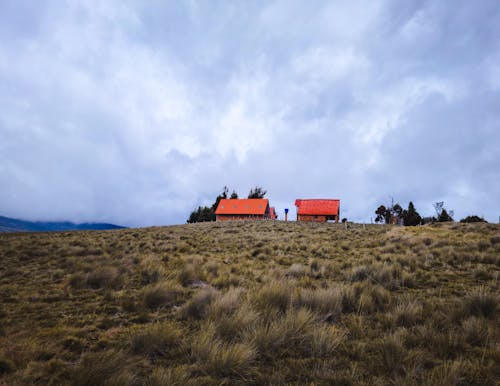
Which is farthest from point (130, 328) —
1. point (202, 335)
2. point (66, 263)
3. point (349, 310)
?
point (66, 263)

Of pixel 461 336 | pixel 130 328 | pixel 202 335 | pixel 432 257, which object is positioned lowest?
pixel 130 328

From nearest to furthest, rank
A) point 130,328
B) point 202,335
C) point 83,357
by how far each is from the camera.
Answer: point 83,357
point 202,335
point 130,328

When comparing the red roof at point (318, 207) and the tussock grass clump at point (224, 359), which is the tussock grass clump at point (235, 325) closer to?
the tussock grass clump at point (224, 359)

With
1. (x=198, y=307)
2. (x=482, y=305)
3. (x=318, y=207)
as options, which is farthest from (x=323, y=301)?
(x=318, y=207)

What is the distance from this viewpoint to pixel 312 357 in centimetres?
314

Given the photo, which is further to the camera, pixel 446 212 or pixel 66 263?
pixel 446 212

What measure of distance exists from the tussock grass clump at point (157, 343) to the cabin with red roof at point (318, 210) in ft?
141

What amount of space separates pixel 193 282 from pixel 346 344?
461cm

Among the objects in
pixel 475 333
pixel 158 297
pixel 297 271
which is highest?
pixel 297 271

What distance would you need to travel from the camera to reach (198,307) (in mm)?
4664

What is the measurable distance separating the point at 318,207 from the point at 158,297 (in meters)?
43.3

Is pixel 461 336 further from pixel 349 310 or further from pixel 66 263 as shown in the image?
pixel 66 263

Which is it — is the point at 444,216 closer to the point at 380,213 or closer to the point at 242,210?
the point at 380,213

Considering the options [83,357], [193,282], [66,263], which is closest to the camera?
[83,357]
